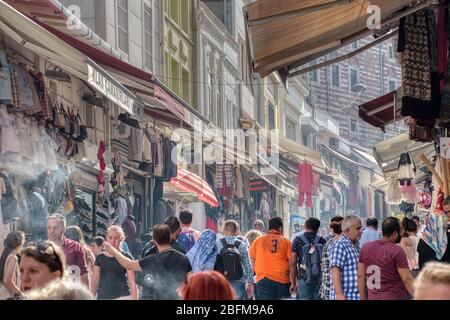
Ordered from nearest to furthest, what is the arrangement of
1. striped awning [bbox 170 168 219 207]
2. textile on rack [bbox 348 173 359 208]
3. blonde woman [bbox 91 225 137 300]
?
blonde woman [bbox 91 225 137 300] → striped awning [bbox 170 168 219 207] → textile on rack [bbox 348 173 359 208]

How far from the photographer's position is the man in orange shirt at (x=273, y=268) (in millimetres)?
17297

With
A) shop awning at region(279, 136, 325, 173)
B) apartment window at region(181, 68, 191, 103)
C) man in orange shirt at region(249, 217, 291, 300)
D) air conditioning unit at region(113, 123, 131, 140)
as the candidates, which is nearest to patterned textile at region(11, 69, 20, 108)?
man in orange shirt at region(249, 217, 291, 300)

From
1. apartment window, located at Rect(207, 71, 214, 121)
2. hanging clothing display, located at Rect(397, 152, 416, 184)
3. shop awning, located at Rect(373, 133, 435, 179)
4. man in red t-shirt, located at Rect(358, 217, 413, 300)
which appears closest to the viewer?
man in red t-shirt, located at Rect(358, 217, 413, 300)

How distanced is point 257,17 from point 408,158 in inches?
476

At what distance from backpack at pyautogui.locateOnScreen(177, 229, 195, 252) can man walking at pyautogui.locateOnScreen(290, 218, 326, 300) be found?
54.9 inches

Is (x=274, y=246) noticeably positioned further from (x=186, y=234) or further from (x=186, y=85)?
(x=186, y=85)

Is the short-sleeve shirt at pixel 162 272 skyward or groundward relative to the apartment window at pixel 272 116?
groundward

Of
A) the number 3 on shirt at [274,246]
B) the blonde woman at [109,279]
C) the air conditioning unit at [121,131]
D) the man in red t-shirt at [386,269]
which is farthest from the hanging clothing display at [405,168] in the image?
the man in red t-shirt at [386,269]

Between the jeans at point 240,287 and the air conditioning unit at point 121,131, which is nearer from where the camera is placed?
the jeans at point 240,287

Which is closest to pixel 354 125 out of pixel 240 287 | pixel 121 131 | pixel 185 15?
pixel 185 15

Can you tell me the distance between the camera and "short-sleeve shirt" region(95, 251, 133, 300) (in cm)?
1427

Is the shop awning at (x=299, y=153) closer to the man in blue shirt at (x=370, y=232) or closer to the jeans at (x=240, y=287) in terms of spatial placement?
the man in blue shirt at (x=370, y=232)

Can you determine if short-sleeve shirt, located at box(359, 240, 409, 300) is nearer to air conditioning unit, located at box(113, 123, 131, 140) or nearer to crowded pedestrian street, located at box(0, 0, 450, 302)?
crowded pedestrian street, located at box(0, 0, 450, 302)

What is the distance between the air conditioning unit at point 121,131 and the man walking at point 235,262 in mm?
9485
